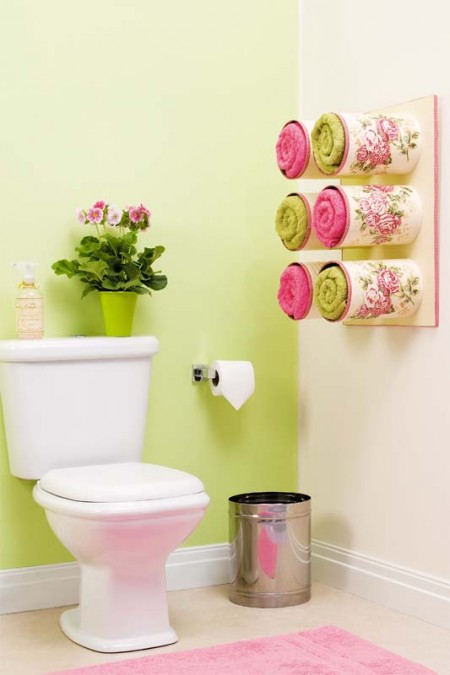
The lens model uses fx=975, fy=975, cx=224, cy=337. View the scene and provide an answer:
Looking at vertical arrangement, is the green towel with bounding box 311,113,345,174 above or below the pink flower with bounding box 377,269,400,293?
above

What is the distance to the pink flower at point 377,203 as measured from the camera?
2.61m

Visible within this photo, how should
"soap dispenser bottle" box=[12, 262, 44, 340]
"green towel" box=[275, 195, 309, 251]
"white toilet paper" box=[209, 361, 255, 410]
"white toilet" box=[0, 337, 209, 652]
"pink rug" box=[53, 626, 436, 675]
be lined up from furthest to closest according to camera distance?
"white toilet paper" box=[209, 361, 255, 410]
"green towel" box=[275, 195, 309, 251]
"soap dispenser bottle" box=[12, 262, 44, 340]
"white toilet" box=[0, 337, 209, 652]
"pink rug" box=[53, 626, 436, 675]

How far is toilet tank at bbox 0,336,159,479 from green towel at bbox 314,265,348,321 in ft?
1.67

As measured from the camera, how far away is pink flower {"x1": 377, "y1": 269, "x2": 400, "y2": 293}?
262 centimetres

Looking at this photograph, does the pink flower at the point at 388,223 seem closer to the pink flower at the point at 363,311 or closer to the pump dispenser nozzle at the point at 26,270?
the pink flower at the point at 363,311

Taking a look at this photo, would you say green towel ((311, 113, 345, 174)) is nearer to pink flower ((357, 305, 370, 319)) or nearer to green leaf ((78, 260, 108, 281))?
pink flower ((357, 305, 370, 319))

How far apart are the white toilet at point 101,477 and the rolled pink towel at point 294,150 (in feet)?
2.06

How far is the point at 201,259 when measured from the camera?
309cm

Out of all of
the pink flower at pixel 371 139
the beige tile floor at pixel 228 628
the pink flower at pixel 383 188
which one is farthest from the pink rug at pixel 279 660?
the pink flower at pixel 371 139

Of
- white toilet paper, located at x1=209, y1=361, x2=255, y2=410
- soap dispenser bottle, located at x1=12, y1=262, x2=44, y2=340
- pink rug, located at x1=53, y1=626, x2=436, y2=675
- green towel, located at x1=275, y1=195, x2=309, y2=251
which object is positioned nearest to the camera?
pink rug, located at x1=53, y1=626, x2=436, y2=675

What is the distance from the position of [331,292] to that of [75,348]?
0.71m

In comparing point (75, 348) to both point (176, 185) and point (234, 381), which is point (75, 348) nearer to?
point (234, 381)

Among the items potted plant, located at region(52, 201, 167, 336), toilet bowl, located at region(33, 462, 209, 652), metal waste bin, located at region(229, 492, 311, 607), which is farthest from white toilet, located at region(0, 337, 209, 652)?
metal waste bin, located at region(229, 492, 311, 607)

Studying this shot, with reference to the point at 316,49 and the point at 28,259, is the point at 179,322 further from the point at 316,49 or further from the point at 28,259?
the point at 316,49
